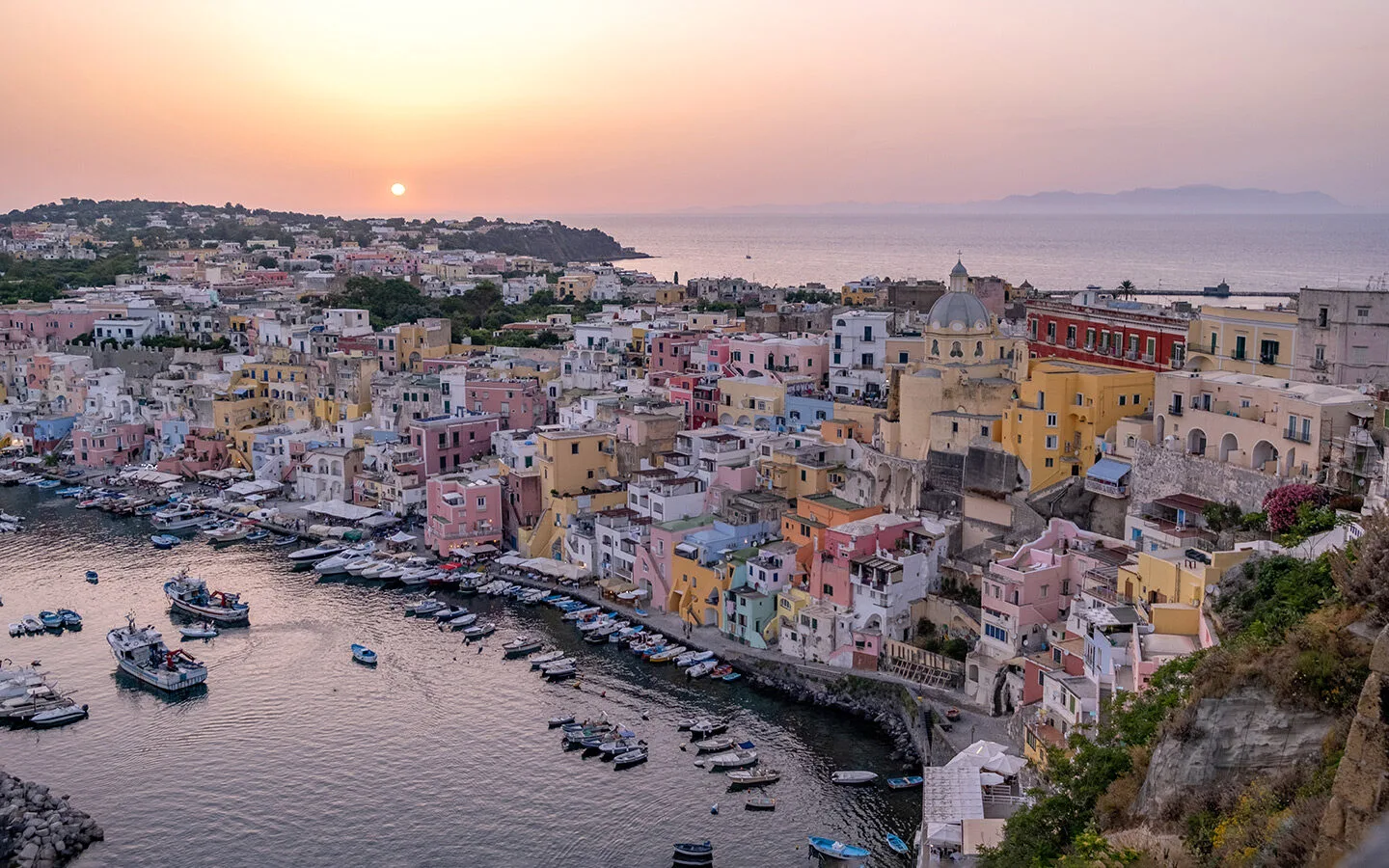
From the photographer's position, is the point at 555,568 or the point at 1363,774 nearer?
the point at 1363,774

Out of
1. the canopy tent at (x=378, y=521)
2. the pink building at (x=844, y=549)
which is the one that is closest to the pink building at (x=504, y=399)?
the canopy tent at (x=378, y=521)

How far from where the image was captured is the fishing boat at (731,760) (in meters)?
17.1

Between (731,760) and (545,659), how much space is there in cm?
484

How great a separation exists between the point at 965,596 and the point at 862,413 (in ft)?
20.5

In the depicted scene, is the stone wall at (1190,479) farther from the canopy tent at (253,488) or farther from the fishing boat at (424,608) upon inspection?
the canopy tent at (253,488)

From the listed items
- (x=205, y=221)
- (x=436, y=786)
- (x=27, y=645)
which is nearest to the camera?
(x=436, y=786)

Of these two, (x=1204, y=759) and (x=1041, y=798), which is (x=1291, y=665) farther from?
(x=1041, y=798)

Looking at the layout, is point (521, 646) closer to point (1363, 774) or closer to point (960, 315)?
point (960, 315)

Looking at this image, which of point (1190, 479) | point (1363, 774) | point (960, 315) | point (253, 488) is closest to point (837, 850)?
point (1190, 479)

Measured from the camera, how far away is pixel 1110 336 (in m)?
24.9

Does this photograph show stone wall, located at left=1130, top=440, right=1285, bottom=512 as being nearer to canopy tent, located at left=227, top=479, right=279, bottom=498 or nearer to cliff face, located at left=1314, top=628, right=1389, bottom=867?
cliff face, located at left=1314, top=628, right=1389, bottom=867

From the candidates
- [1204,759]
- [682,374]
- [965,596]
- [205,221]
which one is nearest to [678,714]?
[965,596]

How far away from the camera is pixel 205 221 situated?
360 ft

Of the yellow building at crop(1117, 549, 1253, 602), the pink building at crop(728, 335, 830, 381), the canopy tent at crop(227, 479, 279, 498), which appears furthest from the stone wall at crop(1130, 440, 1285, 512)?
the canopy tent at crop(227, 479, 279, 498)
